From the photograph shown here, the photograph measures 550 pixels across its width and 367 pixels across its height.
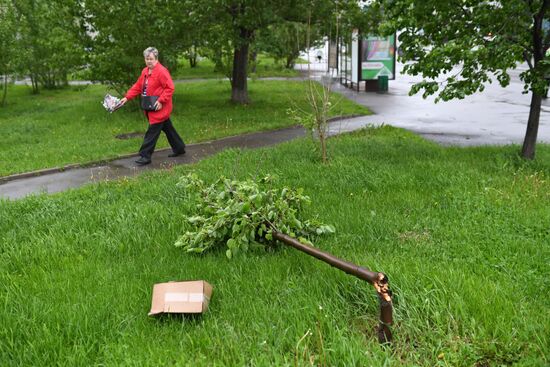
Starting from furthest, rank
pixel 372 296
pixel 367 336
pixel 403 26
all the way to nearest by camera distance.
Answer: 1. pixel 403 26
2. pixel 372 296
3. pixel 367 336

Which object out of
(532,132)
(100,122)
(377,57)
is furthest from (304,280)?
(377,57)

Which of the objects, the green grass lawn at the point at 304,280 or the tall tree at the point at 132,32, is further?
Answer: the tall tree at the point at 132,32

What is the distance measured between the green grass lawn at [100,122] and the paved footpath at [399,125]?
0.53 metres

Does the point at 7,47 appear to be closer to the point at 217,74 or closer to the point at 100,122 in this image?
the point at 100,122

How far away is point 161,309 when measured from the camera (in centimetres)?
316

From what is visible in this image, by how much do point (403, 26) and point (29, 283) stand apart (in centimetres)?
623

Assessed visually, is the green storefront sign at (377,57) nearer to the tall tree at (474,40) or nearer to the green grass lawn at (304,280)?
the tall tree at (474,40)

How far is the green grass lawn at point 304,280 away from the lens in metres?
2.83

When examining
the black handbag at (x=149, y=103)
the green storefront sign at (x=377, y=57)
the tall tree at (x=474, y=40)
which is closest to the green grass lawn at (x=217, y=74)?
the green storefront sign at (x=377, y=57)

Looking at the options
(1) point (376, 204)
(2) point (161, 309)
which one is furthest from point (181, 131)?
(2) point (161, 309)

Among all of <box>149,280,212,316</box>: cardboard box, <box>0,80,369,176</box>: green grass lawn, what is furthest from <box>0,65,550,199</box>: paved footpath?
<box>149,280,212,316</box>: cardboard box

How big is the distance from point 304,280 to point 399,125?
10.0 m

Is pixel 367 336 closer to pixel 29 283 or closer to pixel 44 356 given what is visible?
pixel 44 356

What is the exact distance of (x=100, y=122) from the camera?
43.8 feet
